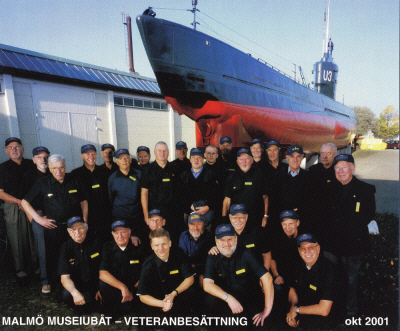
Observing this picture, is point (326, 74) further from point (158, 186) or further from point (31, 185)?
point (31, 185)

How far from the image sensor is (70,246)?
3.26 metres

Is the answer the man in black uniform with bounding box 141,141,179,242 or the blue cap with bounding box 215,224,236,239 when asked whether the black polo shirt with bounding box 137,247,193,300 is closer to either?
the blue cap with bounding box 215,224,236,239

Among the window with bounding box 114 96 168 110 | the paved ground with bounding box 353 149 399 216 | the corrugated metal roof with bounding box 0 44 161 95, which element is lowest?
the paved ground with bounding box 353 149 399 216

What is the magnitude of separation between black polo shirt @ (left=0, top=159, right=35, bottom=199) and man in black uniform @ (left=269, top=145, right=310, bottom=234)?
397cm

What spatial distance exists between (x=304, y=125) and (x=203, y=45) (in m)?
6.60

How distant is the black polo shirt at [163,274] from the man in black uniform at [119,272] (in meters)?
0.42

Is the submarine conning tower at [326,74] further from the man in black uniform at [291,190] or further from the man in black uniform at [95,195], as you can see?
the man in black uniform at [95,195]

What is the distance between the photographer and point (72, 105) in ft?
32.2

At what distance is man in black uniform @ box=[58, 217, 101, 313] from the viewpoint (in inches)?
124

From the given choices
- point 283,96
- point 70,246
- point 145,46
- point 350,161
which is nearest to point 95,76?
point 145,46

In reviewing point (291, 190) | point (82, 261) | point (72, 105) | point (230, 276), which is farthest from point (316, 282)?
point (72, 105)

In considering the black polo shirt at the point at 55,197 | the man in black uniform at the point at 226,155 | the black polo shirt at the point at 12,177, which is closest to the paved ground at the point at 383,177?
the man in black uniform at the point at 226,155

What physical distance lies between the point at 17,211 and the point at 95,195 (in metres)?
1.19

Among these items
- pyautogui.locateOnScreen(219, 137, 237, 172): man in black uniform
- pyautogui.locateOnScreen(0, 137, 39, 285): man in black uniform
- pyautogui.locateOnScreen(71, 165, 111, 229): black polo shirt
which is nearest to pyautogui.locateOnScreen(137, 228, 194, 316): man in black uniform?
pyautogui.locateOnScreen(71, 165, 111, 229): black polo shirt
